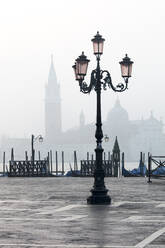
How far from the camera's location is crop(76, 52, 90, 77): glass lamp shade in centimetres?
2134

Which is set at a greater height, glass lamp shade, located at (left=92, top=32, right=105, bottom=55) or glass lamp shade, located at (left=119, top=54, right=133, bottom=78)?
glass lamp shade, located at (left=92, top=32, right=105, bottom=55)

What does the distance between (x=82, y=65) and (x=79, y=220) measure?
6.37m

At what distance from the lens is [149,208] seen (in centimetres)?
1948

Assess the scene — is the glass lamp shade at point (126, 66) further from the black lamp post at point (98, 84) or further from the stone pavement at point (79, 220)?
the stone pavement at point (79, 220)

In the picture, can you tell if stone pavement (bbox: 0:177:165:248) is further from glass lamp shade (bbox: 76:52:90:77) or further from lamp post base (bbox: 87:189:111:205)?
glass lamp shade (bbox: 76:52:90:77)

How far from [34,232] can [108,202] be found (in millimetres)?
6915

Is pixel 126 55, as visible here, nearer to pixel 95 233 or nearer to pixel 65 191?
pixel 65 191

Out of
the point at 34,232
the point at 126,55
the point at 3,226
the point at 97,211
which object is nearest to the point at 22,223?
the point at 3,226

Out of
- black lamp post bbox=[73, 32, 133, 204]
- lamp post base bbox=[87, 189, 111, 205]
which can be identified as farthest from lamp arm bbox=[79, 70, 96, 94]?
lamp post base bbox=[87, 189, 111, 205]

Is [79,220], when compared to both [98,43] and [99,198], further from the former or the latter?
[98,43]

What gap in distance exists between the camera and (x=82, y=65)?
2139 centimetres

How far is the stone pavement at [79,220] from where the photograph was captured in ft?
42.5

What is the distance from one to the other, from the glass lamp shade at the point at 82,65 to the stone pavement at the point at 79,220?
12.9ft

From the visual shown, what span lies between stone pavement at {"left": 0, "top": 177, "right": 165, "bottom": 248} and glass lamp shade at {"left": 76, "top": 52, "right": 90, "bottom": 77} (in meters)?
3.92
